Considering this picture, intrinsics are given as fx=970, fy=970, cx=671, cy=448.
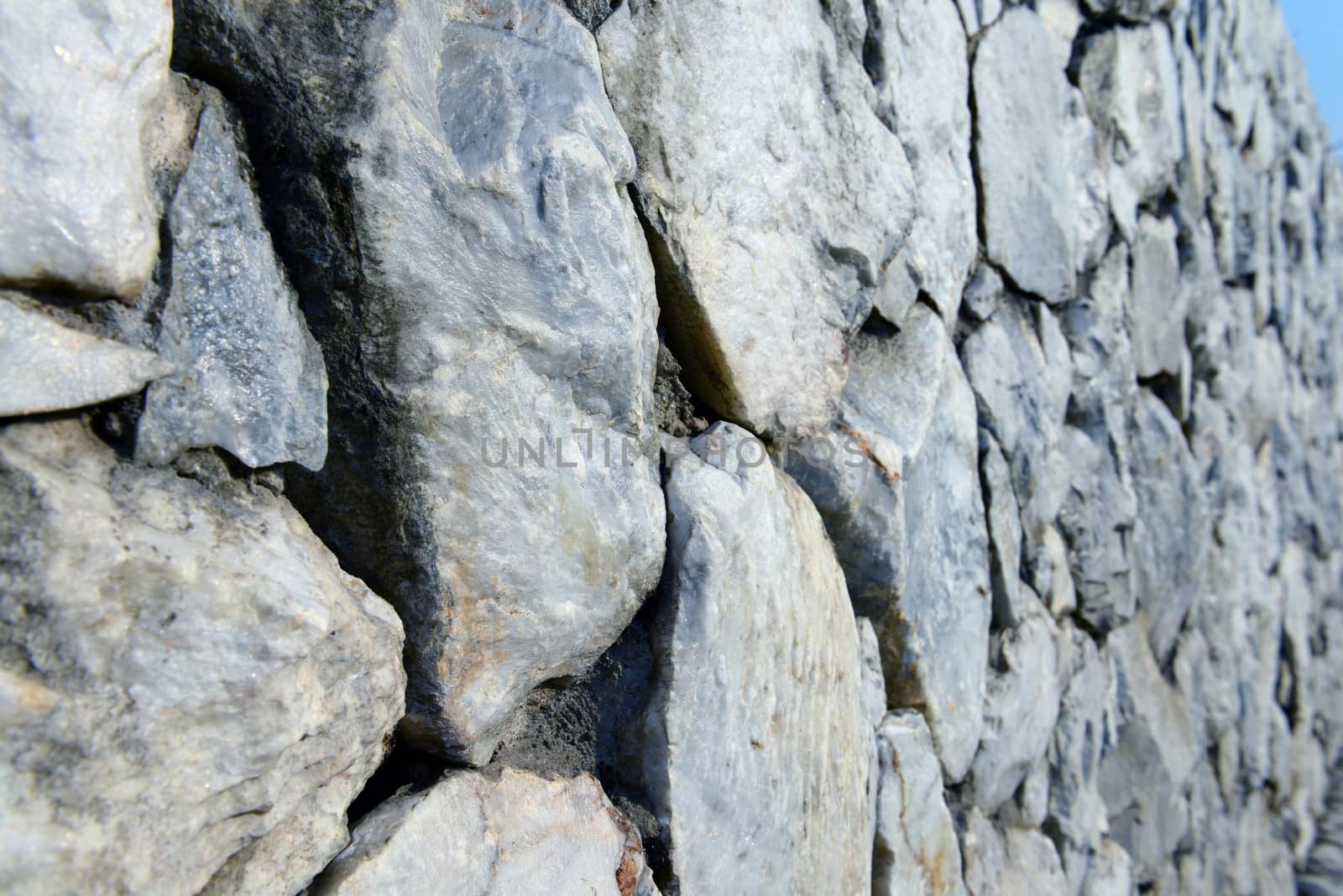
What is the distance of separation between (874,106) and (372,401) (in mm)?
880

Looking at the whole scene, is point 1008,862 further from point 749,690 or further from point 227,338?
point 227,338

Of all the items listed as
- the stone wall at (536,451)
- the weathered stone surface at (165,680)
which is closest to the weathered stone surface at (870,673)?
the stone wall at (536,451)

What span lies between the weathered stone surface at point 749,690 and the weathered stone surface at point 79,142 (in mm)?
509

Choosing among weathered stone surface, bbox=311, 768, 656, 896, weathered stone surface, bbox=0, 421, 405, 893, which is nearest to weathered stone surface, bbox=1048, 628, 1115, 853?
weathered stone surface, bbox=311, 768, 656, 896

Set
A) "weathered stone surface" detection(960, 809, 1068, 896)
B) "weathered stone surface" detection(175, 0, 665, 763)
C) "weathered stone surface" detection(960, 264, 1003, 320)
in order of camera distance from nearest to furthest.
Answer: "weathered stone surface" detection(175, 0, 665, 763), "weathered stone surface" detection(960, 809, 1068, 896), "weathered stone surface" detection(960, 264, 1003, 320)

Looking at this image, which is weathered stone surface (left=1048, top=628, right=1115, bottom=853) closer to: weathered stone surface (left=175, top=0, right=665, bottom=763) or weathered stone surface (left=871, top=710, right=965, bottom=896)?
weathered stone surface (left=871, top=710, right=965, bottom=896)

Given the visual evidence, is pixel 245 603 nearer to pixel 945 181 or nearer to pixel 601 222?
pixel 601 222

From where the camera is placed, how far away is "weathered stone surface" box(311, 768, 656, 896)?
0.65 m

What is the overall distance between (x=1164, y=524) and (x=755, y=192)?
156 centimetres

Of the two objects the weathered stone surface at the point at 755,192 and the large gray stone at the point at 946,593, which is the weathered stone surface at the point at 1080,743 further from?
the weathered stone surface at the point at 755,192

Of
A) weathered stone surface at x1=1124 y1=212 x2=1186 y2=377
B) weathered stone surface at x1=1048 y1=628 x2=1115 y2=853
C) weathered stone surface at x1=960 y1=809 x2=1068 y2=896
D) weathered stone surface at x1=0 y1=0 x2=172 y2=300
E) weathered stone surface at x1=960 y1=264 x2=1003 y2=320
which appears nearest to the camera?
weathered stone surface at x1=0 y1=0 x2=172 y2=300

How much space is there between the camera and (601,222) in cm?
78

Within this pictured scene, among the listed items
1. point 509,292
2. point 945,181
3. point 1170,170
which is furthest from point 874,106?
point 1170,170

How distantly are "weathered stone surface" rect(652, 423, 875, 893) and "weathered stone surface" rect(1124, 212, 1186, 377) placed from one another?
4.55 ft
